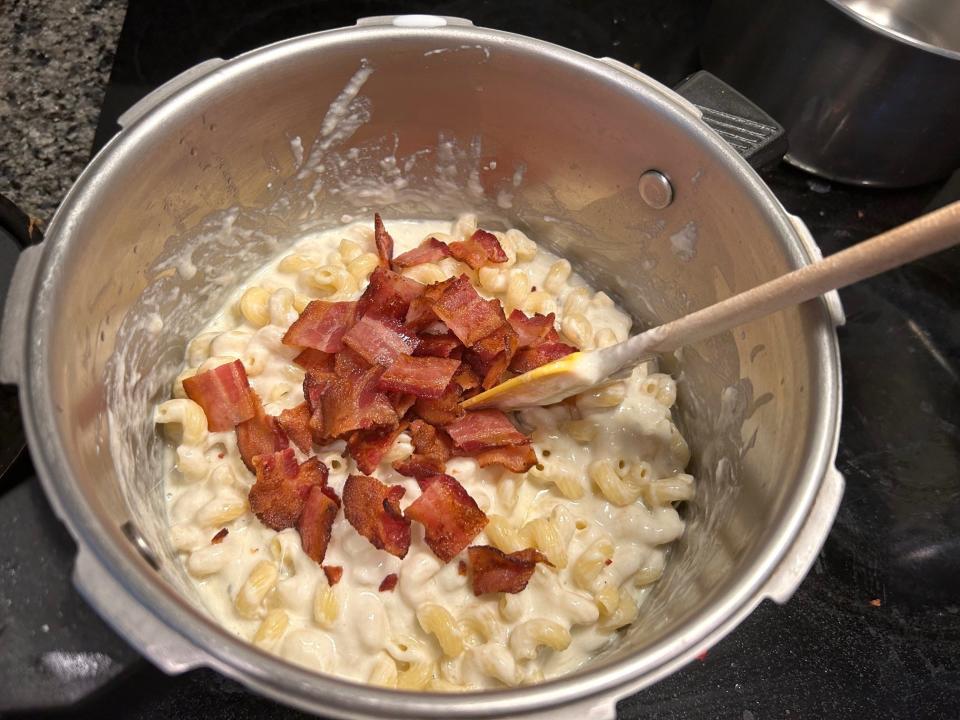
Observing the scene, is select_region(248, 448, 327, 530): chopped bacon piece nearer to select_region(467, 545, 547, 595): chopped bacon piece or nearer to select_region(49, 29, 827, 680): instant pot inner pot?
select_region(49, 29, 827, 680): instant pot inner pot

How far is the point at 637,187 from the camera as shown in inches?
61.1

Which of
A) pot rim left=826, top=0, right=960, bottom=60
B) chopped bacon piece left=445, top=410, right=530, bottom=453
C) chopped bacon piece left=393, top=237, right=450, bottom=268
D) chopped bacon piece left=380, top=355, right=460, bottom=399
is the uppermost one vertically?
pot rim left=826, top=0, right=960, bottom=60

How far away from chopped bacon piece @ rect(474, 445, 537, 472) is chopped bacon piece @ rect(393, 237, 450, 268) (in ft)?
1.59

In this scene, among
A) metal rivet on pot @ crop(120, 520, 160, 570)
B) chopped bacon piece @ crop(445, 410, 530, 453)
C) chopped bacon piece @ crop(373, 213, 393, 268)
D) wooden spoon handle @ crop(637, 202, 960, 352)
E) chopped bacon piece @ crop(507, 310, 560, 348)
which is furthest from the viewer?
chopped bacon piece @ crop(373, 213, 393, 268)

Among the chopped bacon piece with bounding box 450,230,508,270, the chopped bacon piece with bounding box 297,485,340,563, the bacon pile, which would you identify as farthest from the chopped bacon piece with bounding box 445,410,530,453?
the chopped bacon piece with bounding box 450,230,508,270

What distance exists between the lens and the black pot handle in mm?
1500

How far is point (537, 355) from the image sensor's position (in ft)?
4.96

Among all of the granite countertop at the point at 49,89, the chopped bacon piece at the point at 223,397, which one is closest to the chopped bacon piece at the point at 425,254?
the chopped bacon piece at the point at 223,397

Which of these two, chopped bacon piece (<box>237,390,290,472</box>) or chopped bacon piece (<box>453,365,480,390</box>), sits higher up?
chopped bacon piece (<box>453,365,480,390</box>)

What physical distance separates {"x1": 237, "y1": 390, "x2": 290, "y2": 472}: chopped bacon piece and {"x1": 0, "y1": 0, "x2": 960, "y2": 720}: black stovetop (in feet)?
1.15

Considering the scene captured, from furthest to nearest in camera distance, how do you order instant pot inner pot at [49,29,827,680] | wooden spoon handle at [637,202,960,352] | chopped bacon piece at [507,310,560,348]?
chopped bacon piece at [507,310,560,348]
instant pot inner pot at [49,29,827,680]
wooden spoon handle at [637,202,960,352]

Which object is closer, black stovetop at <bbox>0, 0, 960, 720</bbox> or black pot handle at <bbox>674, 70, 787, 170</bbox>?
black stovetop at <bbox>0, 0, 960, 720</bbox>

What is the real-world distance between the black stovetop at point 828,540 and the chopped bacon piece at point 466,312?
75cm

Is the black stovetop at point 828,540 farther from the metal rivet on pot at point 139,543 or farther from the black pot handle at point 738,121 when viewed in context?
the black pot handle at point 738,121
